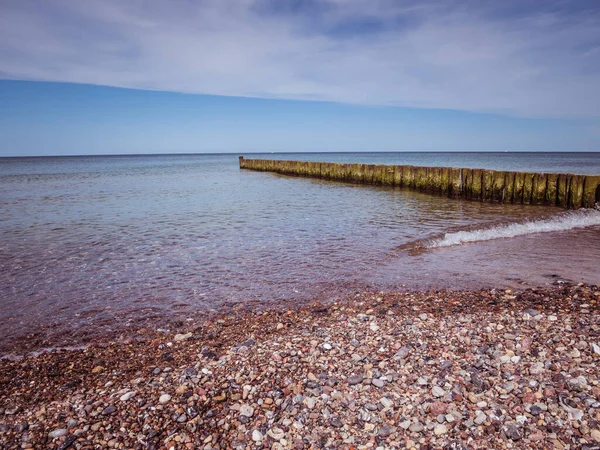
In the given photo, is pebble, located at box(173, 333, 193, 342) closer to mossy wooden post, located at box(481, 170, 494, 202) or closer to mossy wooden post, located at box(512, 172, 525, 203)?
mossy wooden post, located at box(512, 172, 525, 203)

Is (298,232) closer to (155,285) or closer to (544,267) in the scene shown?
(155,285)

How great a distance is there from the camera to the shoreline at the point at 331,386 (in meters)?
3.20

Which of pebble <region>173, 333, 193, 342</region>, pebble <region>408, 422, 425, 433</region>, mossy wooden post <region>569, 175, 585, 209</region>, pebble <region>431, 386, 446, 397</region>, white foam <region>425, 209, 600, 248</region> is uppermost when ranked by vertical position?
mossy wooden post <region>569, 175, 585, 209</region>

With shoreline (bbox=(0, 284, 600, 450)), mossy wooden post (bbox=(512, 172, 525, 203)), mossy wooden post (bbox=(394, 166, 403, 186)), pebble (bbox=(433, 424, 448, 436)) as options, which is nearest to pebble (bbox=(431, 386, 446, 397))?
shoreline (bbox=(0, 284, 600, 450))

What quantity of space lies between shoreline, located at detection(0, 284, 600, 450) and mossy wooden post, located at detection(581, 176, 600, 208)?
1234 centimetres

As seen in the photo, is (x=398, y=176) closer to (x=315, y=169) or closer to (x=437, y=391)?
(x=315, y=169)

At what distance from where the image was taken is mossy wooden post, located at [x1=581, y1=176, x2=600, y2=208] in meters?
15.0

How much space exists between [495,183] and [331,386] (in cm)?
1788

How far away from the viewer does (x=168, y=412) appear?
139 inches

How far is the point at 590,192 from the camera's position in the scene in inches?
600

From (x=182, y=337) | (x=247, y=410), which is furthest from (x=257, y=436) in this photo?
(x=182, y=337)

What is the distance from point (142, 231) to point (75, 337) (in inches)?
295

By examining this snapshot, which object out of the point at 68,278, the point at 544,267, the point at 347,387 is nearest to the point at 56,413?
the point at 347,387

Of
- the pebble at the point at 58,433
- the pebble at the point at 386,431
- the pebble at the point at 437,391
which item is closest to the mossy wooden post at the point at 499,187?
the pebble at the point at 437,391
